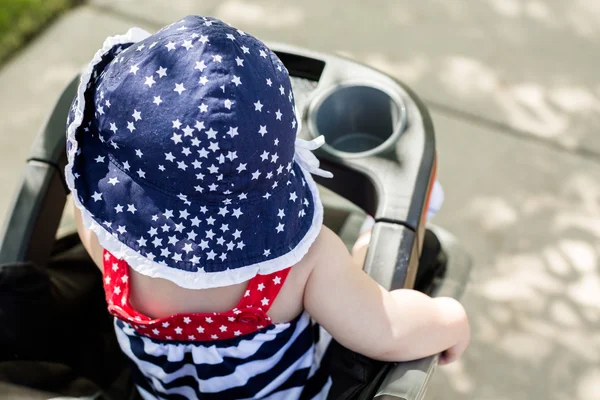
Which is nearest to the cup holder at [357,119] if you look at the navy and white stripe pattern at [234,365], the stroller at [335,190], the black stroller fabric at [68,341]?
the stroller at [335,190]

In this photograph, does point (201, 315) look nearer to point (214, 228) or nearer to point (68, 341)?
point (214, 228)

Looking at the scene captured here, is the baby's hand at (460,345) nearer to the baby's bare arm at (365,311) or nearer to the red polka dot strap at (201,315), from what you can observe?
the baby's bare arm at (365,311)

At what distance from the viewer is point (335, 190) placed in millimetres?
1327

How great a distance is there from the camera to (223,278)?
910 mm

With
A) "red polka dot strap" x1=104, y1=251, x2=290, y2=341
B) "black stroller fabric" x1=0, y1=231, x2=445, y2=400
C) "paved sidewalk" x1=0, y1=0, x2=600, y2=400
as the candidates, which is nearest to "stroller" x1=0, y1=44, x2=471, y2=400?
"black stroller fabric" x1=0, y1=231, x2=445, y2=400

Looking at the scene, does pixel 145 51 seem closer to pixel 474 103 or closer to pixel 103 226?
pixel 103 226

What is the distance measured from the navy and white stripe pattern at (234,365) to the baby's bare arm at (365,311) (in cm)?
9

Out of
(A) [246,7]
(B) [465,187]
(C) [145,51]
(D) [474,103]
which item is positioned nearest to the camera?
(C) [145,51]

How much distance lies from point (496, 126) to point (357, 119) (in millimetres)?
1006

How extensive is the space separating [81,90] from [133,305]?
316mm

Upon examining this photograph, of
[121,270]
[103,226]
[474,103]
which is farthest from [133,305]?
[474,103]

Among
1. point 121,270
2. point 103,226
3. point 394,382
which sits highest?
point 103,226

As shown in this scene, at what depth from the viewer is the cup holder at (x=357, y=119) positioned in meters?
1.29

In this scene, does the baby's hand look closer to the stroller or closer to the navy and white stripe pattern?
the stroller
